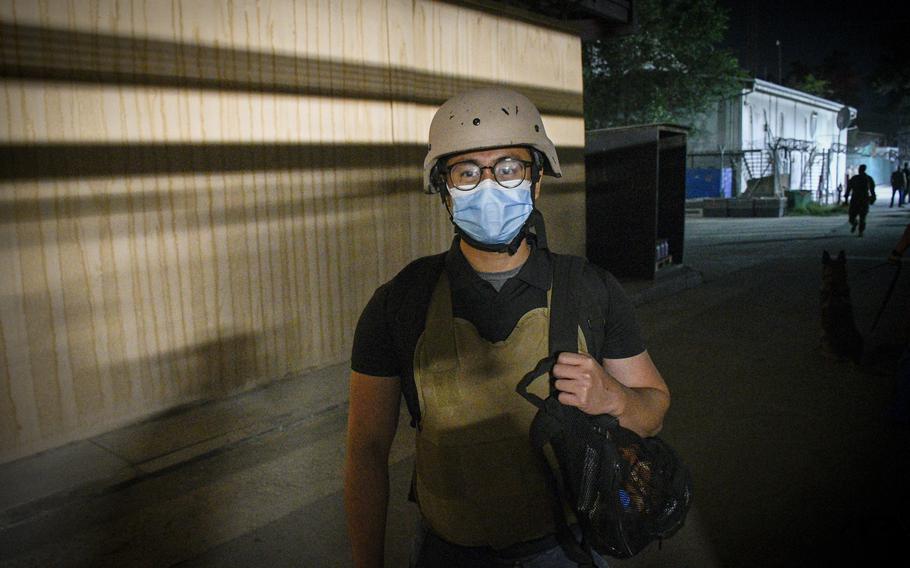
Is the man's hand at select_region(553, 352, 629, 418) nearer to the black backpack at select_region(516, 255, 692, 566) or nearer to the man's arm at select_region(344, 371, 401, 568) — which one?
the black backpack at select_region(516, 255, 692, 566)

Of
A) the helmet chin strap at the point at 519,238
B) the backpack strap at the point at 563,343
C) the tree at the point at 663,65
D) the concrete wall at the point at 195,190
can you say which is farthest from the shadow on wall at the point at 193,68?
the tree at the point at 663,65

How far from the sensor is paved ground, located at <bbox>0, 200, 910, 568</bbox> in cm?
331

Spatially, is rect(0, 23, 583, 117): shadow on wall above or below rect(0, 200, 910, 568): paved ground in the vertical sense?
above

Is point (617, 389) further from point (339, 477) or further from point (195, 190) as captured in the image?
point (195, 190)

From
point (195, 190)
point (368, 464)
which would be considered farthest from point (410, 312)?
point (195, 190)

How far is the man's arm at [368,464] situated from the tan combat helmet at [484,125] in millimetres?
701

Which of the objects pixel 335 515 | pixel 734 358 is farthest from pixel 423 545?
pixel 734 358

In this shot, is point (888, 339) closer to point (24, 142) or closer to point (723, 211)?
point (24, 142)

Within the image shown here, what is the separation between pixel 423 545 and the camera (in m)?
1.65

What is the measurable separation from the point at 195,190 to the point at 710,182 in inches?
1307

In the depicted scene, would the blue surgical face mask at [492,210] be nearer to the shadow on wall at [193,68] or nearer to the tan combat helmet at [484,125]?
the tan combat helmet at [484,125]

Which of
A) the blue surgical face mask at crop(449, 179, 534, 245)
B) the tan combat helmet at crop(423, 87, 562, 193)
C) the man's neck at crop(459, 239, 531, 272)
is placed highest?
the tan combat helmet at crop(423, 87, 562, 193)

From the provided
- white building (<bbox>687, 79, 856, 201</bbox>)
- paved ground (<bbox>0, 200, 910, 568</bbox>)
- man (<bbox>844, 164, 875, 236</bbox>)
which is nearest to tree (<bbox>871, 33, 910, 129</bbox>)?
white building (<bbox>687, 79, 856, 201</bbox>)

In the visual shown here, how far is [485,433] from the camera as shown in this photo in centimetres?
153
